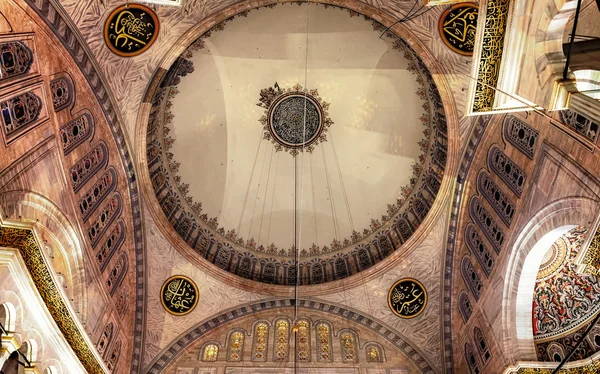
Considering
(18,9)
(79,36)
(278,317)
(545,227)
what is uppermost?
(79,36)

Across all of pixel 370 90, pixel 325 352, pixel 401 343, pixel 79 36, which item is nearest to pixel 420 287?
pixel 401 343

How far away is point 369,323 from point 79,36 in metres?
9.03

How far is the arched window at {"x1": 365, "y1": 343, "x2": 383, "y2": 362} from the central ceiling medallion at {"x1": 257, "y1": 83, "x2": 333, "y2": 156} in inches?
216

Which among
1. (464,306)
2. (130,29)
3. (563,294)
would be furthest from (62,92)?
(563,294)

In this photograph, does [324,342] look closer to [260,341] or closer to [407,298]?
[260,341]

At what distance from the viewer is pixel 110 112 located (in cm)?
897

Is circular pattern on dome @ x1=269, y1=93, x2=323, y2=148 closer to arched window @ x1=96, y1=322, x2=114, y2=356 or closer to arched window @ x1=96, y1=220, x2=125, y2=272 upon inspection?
arched window @ x1=96, y1=220, x2=125, y2=272

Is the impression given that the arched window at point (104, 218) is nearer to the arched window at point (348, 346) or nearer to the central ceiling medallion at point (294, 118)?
the central ceiling medallion at point (294, 118)

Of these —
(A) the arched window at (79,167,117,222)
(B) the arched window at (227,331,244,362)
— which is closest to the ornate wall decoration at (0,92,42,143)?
(A) the arched window at (79,167,117,222)

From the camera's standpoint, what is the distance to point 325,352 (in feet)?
35.7

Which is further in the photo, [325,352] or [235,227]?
[235,227]

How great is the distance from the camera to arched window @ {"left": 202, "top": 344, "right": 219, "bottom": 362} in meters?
10.7

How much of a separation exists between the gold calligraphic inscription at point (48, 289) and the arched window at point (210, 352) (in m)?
3.02

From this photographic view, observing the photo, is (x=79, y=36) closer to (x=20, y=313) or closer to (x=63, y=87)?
(x=63, y=87)
